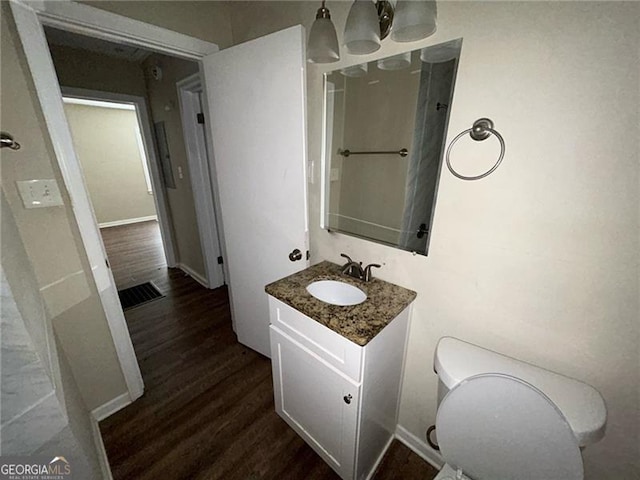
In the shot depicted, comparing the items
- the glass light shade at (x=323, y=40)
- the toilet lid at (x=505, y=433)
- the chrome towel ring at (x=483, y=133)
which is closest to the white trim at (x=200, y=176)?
the glass light shade at (x=323, y=40)

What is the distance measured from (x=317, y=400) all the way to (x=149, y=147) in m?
3.14

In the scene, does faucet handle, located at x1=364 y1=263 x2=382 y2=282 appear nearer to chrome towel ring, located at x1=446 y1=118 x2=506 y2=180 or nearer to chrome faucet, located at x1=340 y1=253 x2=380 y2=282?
chrome faucet, located at x1=340 y1=253 x2=380 y2=282

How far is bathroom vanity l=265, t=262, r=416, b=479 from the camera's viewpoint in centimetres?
91

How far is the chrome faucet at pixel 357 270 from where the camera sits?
120 cm

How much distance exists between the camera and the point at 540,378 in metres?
0.81

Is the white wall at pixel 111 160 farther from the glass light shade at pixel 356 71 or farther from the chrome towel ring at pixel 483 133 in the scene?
the chrome towel ring at pixel 483 133

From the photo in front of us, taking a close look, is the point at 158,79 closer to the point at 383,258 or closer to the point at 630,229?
the point at 383,258

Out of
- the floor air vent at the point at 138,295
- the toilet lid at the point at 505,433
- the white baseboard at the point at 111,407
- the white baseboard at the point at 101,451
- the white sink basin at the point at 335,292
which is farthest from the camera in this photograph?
the floor air vent at the point at 138,295

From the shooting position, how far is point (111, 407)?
145 centimetres

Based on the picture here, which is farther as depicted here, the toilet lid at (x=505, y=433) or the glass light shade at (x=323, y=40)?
the glass light shade at (x=323, y=40)

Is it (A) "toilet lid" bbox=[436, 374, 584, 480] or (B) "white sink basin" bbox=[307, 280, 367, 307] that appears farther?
(B) "white sink basin" bbox=[307, 280, 367, 307]

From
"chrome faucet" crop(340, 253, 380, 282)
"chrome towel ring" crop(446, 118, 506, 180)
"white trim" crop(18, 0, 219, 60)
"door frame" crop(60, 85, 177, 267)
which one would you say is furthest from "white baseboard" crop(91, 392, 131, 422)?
"chrome towel ring" crop(446, 118, 506, 180)

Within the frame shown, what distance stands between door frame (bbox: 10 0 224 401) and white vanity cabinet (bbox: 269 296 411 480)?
929 mm

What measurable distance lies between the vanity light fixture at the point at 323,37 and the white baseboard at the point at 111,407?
211 centimetres
